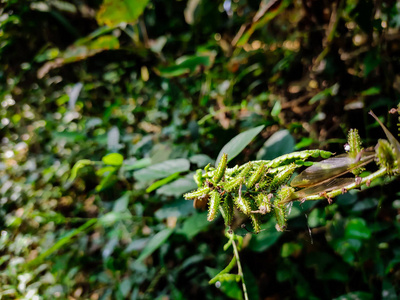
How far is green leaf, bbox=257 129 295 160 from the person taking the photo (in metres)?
0.73

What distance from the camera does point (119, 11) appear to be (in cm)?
111

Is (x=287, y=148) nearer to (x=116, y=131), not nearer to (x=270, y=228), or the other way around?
(x=270, y=228)

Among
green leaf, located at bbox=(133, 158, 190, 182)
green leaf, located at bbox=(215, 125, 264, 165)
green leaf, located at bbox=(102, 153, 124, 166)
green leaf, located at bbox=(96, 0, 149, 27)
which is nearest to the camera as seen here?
green leaf, located at bbox=(215, 125, 264, 165)

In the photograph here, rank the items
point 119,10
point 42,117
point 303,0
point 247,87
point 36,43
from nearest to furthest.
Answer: point 119,10 < point 303,0 < point 247,87 < point 36,43 < point 42,117

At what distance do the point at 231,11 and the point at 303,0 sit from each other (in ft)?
1.60

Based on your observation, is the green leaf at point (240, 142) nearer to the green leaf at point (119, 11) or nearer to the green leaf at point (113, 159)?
the green leaf at point (113, 159)

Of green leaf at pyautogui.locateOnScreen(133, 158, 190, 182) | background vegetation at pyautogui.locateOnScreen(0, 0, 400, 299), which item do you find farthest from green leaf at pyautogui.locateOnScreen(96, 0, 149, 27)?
green leaf at pyautogui.locateOnScreen(133, 158, 190, 182)

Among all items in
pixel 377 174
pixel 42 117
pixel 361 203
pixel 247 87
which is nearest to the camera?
pixel 377 174

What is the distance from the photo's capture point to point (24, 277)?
133 centimetres

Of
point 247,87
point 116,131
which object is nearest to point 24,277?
point 116,131

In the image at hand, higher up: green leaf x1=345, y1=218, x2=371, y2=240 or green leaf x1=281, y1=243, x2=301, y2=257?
green leaf x1=345, y1=218, x2=371, y2=240

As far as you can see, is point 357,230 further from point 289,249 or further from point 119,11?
point 119,11

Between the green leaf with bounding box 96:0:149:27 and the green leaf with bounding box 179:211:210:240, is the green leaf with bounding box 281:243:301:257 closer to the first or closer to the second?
the green leaf with bounding box 179:211:210:240

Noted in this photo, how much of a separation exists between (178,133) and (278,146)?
0.56 m
